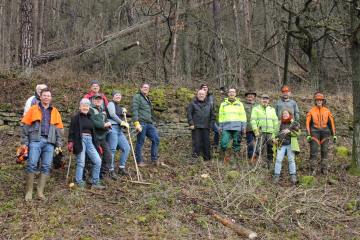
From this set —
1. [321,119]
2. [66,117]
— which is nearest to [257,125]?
[321,119]

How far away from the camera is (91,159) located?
795 cm

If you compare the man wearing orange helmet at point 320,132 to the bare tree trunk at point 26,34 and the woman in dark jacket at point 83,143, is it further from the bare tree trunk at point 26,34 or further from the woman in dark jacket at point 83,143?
the bare tree trunk at point 26,34

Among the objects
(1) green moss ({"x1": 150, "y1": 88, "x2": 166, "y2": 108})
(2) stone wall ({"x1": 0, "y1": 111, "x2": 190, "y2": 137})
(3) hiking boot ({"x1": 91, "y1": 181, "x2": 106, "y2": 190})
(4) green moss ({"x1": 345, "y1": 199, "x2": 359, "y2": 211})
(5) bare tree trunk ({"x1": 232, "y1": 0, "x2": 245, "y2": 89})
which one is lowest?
(4) green moss ({"x1": 345, "y1": 199, "x2": 359, "y2": 211})

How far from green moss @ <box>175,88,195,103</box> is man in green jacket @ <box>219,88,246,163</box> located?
3.13 meters

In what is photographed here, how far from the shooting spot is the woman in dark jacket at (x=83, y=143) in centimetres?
779

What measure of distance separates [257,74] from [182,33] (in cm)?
418

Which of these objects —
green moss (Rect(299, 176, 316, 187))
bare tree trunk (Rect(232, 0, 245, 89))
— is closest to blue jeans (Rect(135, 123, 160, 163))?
green moss (Rect(299, 176, 316, 187))

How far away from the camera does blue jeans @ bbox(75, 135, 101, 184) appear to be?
7.84 meters

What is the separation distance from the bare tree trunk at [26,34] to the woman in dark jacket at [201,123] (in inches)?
239

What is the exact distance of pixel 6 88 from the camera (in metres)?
12.0

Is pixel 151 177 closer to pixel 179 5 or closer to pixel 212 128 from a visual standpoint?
pixel 212 128

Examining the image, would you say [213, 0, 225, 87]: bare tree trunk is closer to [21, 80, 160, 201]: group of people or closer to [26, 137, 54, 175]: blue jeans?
[21, 80, 160, 201]: group of people

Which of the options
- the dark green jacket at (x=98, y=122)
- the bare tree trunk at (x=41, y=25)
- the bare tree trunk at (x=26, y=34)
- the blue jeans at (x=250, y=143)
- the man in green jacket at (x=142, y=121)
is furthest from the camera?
the bare tree trunk at (x=41, y=25)

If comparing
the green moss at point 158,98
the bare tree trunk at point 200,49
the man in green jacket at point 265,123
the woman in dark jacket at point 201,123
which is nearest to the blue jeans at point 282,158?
the man in green jacket at point 265,123
